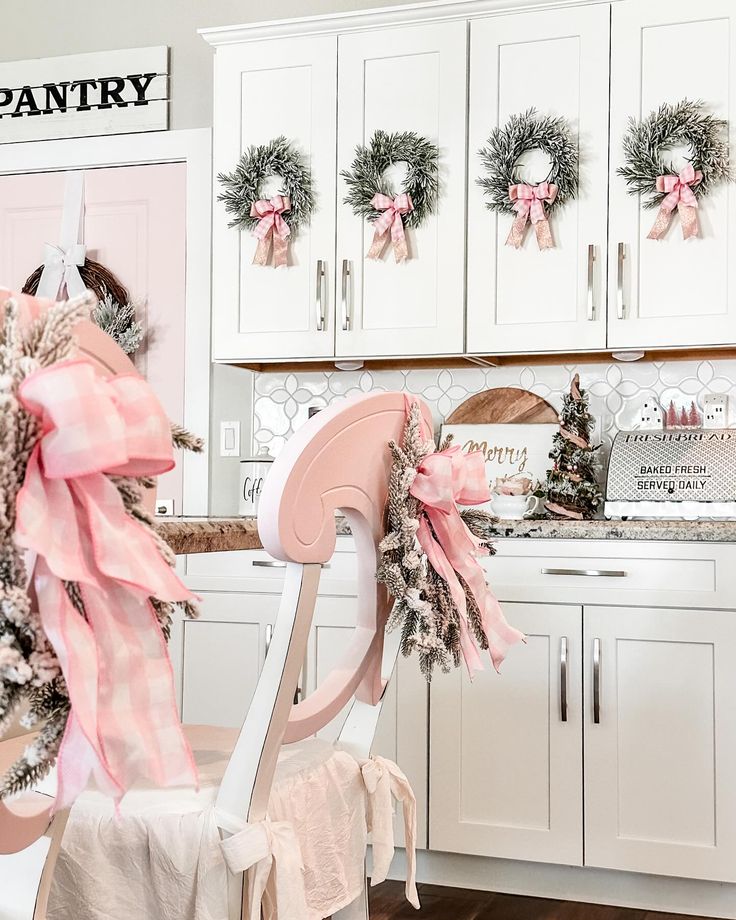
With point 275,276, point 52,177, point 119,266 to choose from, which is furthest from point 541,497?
point 52,177

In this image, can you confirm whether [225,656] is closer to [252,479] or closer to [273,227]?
[252,479]

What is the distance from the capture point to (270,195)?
3.09 metres

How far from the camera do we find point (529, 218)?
113 inches

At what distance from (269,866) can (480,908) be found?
1698 mm

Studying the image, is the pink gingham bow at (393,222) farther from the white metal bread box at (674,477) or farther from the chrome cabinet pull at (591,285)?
the white metal bread box at (674,477)

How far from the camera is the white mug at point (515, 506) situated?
2893 mm

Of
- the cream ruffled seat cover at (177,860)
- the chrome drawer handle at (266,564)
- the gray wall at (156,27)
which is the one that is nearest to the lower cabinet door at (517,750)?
the chrome drawer handle at (266,564)

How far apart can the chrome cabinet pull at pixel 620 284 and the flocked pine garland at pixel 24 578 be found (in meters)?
2.31

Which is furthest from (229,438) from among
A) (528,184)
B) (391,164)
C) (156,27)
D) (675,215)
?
(675,215)

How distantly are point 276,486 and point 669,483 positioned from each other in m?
2.10

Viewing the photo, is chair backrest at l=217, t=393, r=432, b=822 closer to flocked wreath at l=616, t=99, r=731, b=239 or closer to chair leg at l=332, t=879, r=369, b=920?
chair leg at l=332, t=879, r=369, b=920

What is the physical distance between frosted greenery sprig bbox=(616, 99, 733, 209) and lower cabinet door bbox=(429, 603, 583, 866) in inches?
44.5

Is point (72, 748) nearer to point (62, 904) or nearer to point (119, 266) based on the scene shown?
point (62, 904)

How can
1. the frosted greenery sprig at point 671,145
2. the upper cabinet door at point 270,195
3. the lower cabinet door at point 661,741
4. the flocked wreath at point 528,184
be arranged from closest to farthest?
the lower cabinet door at point 661,741 → the frosted greenery sprig at point 671,145 → the flocked wreath at point 528,184 → the upper cabinet door at point 270,195
